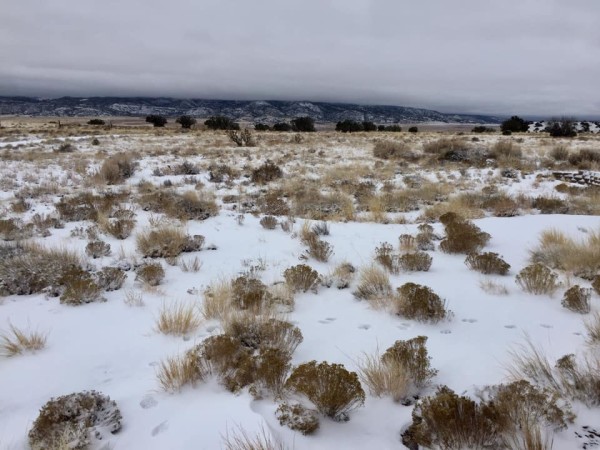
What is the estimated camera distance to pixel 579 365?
2.77 m

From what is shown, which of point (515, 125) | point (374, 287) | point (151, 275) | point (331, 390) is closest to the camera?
point (331, 390)

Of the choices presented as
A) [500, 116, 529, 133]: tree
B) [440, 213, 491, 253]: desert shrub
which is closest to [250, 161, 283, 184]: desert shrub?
[440, 213, 491, 253]: desert shrub

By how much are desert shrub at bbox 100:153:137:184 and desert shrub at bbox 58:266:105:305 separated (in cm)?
836

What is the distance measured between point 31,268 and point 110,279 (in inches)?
44.3

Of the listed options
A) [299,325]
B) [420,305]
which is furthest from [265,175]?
[420,305]

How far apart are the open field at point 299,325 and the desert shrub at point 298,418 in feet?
0.04

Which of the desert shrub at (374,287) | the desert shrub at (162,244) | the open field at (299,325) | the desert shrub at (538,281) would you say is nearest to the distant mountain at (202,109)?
the open field at (299,325)

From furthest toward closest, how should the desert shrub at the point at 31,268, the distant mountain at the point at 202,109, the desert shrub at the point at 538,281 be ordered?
the distant mountain at the point at 202,109
the desert shrub at the point at 31,268
the desert shrub at the point at 538,281

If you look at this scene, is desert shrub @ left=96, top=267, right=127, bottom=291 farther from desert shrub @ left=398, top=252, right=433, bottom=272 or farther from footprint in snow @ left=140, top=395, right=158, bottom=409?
desert shrub @ left=398, top=252, right=433, bottom=272

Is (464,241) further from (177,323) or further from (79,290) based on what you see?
(79,290)

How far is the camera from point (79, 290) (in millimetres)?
4168

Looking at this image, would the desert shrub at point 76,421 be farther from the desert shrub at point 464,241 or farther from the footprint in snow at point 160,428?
the desert shrub at point 464,241

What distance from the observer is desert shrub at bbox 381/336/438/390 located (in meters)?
2.73

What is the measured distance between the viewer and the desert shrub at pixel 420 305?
12.1 feet
